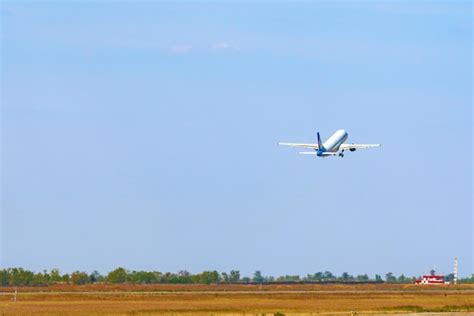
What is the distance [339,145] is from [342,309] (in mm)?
40776

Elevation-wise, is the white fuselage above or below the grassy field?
above

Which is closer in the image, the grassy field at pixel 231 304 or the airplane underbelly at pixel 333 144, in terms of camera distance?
the grassy field at pixel 231 304

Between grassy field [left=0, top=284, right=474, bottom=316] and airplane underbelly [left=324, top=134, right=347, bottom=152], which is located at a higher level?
airplane underbelly [left=324, top=134, right=347, bottom=152]

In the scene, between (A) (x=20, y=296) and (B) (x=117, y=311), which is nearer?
(B) (x=117, y=311)

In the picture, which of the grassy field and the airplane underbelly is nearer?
the grassy field

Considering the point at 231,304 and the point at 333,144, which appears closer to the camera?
the point at 231,304

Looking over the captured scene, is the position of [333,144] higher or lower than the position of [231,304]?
higher

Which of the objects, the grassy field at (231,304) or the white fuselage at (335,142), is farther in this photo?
the white fuselage at (335,142)

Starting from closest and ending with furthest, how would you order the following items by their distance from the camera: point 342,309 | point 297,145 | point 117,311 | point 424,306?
point 117,311 < point 342,309 < point 424,306 < point 297,145

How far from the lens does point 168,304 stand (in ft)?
427

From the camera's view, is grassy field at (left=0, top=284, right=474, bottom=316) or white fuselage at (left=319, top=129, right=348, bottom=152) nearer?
grassy field at (left=0, top=284, right=474, bottom=316)

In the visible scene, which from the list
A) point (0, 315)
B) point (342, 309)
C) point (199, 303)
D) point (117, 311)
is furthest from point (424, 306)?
point (0, 315)

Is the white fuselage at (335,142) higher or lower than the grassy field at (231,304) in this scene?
higher

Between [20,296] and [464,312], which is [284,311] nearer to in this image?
[464,312]
